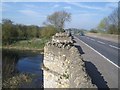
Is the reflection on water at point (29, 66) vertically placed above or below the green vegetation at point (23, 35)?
below

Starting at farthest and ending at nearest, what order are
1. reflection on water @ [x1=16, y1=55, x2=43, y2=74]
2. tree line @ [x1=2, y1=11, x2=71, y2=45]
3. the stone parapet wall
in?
tree line @ [x1=2, y1=11, x2=71, y2=45] < reflection on water @ [x1=16, y1=55, x2=43, y2=74] < the stone parapet wall

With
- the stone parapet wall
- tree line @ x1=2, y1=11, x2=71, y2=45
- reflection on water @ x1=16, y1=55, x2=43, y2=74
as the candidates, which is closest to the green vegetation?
tree line @ x1=2, y1=11, x2=71, y2=45

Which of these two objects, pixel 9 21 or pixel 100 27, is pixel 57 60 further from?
pixel 100 27

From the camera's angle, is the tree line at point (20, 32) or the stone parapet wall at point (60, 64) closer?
the stone parapet wall at point (60, 64)

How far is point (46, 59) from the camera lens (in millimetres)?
14070

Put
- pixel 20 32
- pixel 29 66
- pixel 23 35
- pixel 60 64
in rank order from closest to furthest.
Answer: pixel 60 64 → pixel 29 66 → pixel 20 32 → pixel 23 35

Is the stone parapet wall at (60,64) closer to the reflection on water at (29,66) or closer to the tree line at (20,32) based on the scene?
the reflection on water at (29,66)

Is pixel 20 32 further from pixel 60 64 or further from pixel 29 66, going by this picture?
pixel 60 64

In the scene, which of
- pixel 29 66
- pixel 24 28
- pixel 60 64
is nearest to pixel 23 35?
pixel 24 28

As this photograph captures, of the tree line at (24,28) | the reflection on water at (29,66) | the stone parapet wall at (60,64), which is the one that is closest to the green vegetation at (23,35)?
the tree line at (24,28)

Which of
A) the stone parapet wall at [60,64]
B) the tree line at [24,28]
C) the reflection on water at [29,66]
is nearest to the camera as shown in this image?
the stone parapet wall at [60,64]

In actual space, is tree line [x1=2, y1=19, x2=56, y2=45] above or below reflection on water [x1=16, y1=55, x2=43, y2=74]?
above

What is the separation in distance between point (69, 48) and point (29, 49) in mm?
77643

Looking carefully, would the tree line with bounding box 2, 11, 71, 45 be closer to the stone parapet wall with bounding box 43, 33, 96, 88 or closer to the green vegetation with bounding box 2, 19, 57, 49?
the green vegetation with bounding box 2, 19, 57, 49
